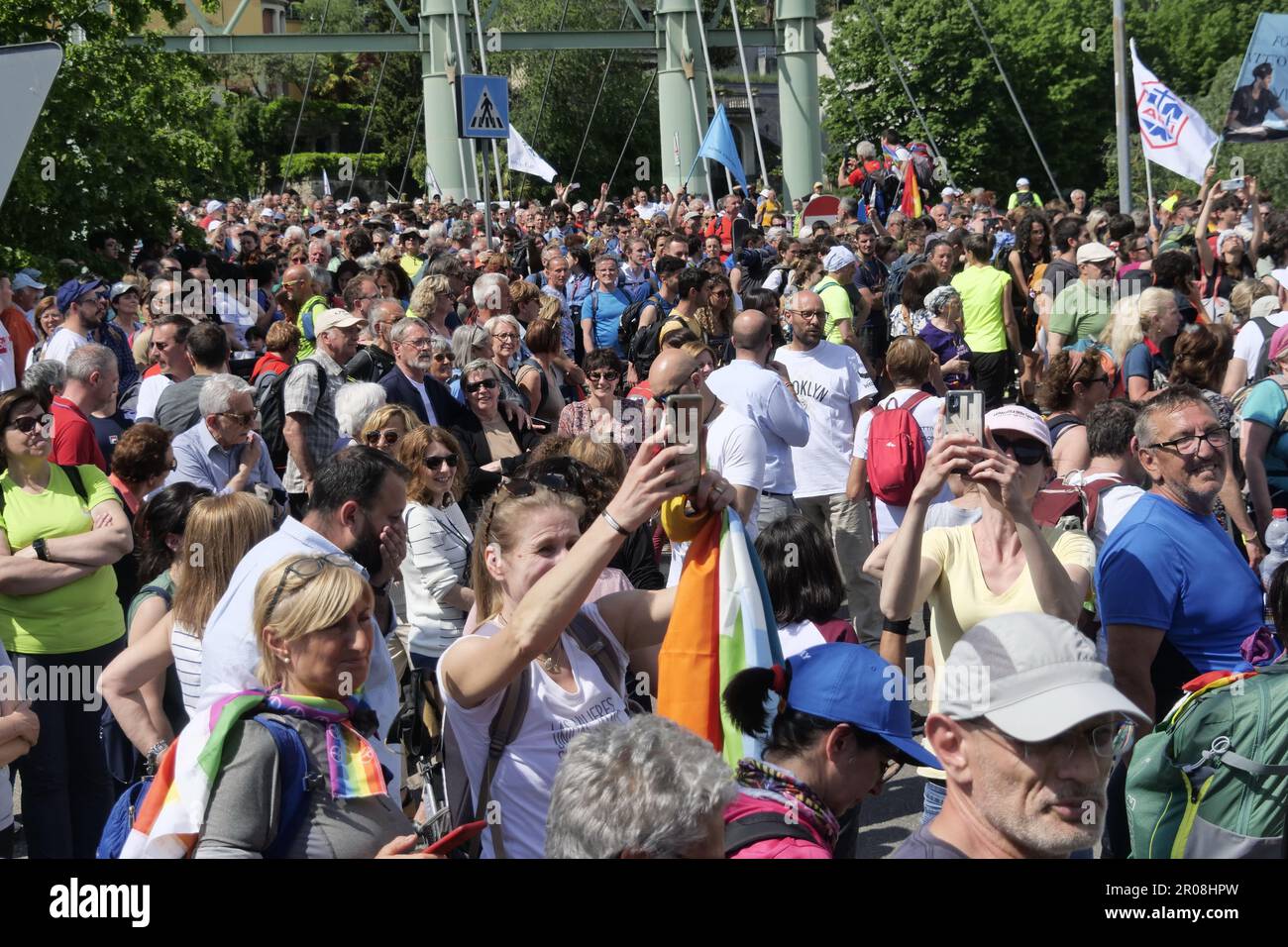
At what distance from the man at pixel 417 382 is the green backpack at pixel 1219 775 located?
4.85 metres

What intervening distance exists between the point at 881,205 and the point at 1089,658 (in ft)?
70.6

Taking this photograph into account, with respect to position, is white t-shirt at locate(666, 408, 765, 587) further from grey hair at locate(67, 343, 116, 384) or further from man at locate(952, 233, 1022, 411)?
man at locate(952, 233, 1022, 411)

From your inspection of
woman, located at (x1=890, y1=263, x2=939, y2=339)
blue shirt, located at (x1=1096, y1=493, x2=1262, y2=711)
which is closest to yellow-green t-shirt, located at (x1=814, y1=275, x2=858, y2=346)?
woman, located at (x1=890, y1=263, x2=939, y2=339)

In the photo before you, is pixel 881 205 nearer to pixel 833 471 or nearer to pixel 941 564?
pixel 833 471

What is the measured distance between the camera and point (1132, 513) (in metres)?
4.67

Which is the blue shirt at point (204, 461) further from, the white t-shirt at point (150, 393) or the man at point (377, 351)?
the man at point (377, 351)

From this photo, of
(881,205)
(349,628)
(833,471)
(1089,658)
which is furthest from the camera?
(881,205)

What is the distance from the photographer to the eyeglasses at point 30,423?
564 cm

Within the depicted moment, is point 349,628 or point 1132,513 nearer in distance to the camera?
point 349,628

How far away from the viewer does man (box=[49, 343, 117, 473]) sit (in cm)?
681

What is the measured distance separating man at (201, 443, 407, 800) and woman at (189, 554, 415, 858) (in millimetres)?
178

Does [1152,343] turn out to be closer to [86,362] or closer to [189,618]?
[86,362]

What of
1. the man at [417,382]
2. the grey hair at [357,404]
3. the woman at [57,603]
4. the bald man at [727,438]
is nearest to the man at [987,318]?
the man at [417,382]
